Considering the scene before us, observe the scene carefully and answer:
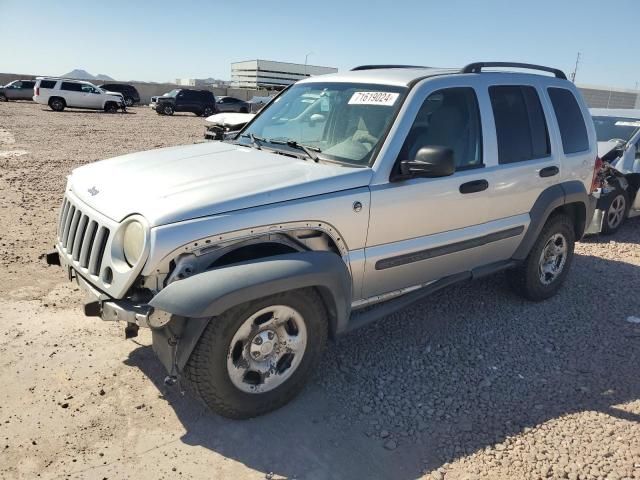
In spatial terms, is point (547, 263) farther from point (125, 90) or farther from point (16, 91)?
point (125, 90)

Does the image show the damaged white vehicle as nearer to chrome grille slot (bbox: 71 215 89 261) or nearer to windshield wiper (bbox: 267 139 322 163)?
windshield wiper (bbox: 267 139 322 163)

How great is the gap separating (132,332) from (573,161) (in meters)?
4.09

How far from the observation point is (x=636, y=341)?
4.52 m

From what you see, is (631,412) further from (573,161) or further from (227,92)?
(227,92)

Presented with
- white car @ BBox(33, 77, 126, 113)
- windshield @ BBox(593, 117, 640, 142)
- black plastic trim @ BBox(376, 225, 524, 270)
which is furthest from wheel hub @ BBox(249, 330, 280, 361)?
white car @ BBox(33, 77, 126, 113)

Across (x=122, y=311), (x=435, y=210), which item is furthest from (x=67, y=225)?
(x=435, y=210)

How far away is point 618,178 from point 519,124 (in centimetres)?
420

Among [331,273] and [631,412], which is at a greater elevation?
[331,273]

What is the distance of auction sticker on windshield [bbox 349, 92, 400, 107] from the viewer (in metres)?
3.80

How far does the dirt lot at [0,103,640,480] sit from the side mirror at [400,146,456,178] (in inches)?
56.1

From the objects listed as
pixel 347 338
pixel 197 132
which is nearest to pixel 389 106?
pixel 347 338

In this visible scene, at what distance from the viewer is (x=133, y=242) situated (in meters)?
2.94

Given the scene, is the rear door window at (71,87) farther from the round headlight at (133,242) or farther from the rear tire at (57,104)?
the round headlight at (133,242)

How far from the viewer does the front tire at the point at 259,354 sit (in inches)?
115
